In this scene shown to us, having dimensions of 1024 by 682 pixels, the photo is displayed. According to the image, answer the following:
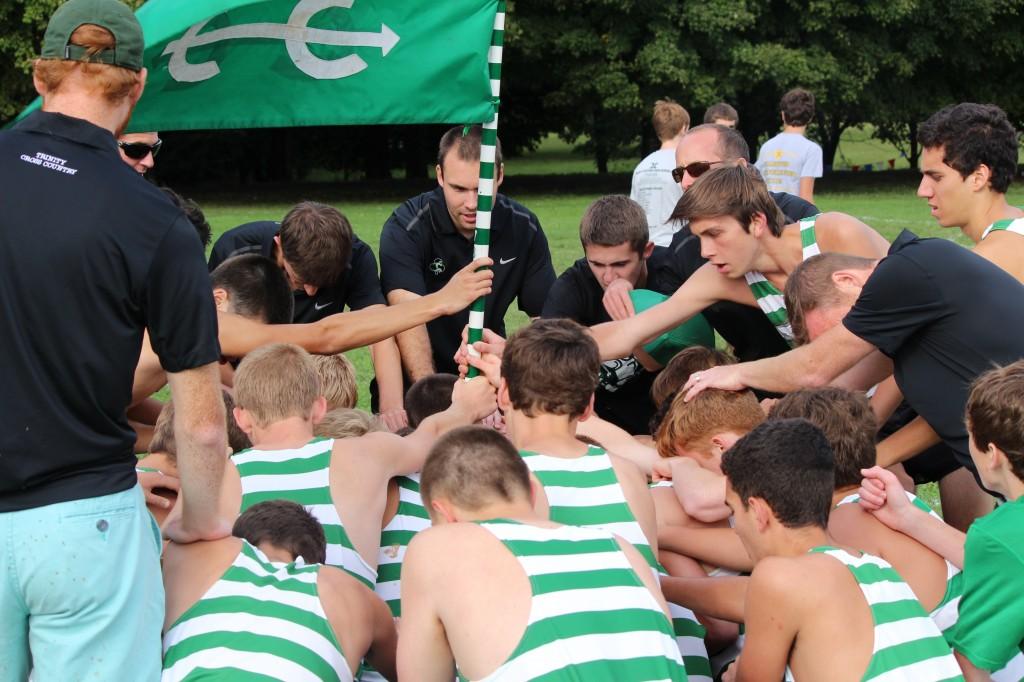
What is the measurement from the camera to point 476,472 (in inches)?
132

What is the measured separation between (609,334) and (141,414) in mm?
2666

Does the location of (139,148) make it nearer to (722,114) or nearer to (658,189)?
(658,189)

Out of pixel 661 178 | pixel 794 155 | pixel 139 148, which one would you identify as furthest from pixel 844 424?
pixel 794 155

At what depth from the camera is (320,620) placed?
3416 mm

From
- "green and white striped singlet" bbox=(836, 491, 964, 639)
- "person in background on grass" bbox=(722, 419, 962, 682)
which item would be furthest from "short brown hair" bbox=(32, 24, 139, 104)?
"green and white striped singlet" bbox=(836, 491, 964, 639)

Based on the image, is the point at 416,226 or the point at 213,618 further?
the point at 416,226

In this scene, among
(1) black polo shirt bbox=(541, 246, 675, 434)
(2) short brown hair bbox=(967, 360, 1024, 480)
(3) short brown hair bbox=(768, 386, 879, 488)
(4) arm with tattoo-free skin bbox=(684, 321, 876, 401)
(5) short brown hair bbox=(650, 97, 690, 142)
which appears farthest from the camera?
(5) short brown hair bbox=(650, 97, 690, 142)

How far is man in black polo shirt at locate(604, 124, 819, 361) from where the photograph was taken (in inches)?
242

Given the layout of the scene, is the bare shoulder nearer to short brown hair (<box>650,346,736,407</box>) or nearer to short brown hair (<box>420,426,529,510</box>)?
short brown hair (<box>650,346,736,407</box>)

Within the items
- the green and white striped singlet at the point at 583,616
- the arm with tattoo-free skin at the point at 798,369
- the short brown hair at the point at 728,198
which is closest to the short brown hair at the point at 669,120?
the short brown hair at the point at 728,198

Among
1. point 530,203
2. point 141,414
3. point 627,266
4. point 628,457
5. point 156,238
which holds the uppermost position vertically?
point 156,238

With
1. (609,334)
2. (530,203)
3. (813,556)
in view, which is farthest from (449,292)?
(530,203)

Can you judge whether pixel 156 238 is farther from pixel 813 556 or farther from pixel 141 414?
pixel 141 414

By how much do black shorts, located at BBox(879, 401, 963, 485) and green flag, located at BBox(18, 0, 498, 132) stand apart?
2380mm
